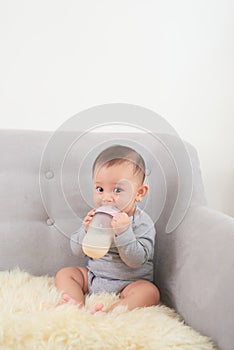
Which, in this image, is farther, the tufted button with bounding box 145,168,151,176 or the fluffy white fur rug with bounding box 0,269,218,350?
the tufted button with bounding box 145,168,151,176

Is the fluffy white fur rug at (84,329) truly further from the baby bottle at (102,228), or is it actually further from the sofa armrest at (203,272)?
the baby bottle at (102,228)

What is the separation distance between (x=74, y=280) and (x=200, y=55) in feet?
3.26

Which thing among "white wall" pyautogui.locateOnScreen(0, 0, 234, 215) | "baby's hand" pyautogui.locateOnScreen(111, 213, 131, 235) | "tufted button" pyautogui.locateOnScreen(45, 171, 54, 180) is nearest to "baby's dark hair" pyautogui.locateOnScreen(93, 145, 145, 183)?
"baby's hand" pyautogui.locateOnScreen(111, 213, 131, 235)

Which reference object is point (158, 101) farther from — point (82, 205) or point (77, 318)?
point (77, 318)

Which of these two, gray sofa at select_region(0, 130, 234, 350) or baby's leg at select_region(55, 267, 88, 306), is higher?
gray sofa at select_region(0, 130, 234, 350)

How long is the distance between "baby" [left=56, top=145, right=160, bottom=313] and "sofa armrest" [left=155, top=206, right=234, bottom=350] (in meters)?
0.06

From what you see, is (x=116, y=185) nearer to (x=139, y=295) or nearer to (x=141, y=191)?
(x=141, y=191)

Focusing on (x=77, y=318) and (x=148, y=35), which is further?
(x=148, y=35)

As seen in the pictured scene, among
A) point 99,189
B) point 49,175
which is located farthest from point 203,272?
point 49,175

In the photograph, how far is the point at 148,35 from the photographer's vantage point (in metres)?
1.78

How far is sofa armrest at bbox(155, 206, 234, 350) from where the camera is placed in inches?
39.4

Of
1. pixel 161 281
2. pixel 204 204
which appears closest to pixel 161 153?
pixel 204 204

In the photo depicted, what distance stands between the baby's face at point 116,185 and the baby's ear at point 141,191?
13mm

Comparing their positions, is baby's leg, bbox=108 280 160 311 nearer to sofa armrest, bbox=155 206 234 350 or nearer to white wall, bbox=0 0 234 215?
sofa armrest, bbox=155 206 234 350
